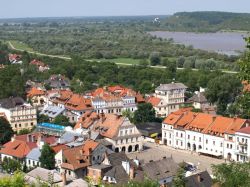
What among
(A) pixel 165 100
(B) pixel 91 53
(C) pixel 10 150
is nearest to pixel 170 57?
(B) pixel 91 53

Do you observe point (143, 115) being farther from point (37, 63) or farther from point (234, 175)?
point (37, 63)

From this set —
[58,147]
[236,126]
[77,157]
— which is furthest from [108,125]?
[236,126]

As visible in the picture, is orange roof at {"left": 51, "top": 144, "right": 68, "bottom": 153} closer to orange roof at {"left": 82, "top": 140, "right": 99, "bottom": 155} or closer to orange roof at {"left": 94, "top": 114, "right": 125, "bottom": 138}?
orange roof at {"left": 82, "top": 140, "right": 99, "bottom": 155}

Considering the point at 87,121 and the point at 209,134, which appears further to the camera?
the point at 87,121

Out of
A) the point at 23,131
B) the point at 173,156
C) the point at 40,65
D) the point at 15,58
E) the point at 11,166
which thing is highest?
the point at 11,166

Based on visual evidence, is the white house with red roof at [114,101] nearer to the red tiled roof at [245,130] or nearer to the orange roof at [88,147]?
the orange roof at [88,147]

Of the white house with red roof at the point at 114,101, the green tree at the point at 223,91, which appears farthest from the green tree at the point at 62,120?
the green tree at the point at 223,91
